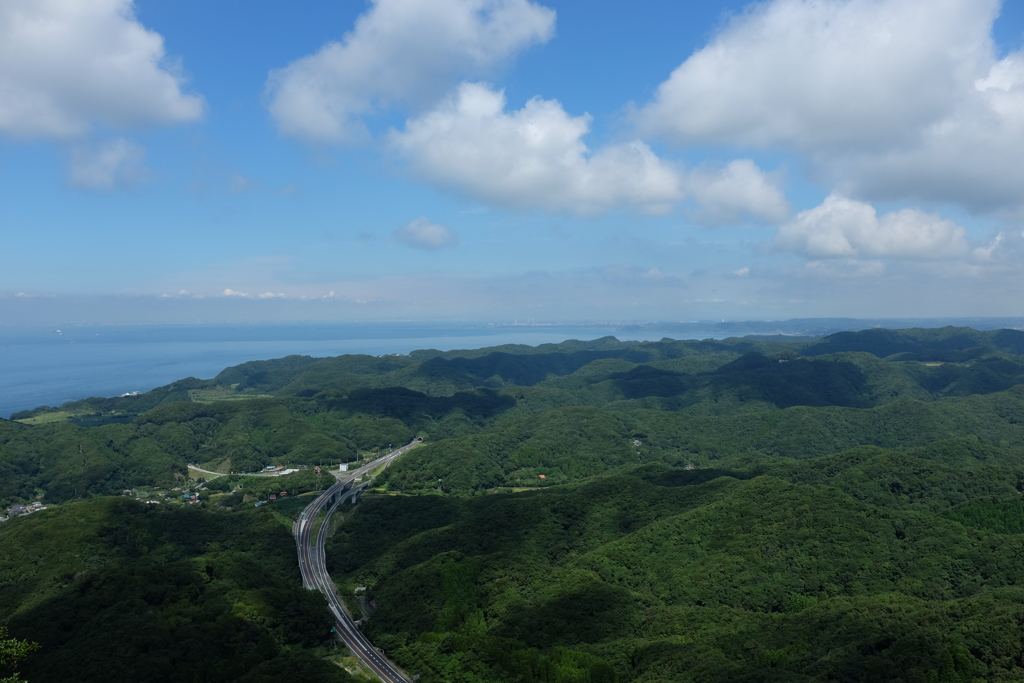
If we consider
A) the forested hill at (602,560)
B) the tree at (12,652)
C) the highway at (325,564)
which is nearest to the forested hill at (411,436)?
the forested hill at (602,560)

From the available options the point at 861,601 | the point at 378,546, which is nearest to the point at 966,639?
the point at 861,601

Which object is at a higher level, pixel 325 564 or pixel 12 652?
pixel 12 652

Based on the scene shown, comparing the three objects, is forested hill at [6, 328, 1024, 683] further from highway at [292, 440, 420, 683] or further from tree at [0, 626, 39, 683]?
tree at [0, 626, 39, 683]

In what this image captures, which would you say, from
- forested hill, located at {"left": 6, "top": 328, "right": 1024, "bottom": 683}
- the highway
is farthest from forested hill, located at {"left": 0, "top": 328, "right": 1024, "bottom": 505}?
the highway

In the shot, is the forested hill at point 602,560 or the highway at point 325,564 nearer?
the forested hill at point 602,560

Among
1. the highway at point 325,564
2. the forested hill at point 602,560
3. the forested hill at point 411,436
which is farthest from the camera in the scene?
the forested hill at point 411,436

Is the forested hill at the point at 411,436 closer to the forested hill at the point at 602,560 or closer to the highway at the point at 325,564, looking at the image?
the forested hill at the point at 602,560

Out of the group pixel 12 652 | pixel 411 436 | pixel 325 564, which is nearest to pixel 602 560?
pixel 325 564

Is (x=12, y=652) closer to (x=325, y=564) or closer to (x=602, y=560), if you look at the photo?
(x=325, y=564)

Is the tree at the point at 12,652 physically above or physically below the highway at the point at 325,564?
above
